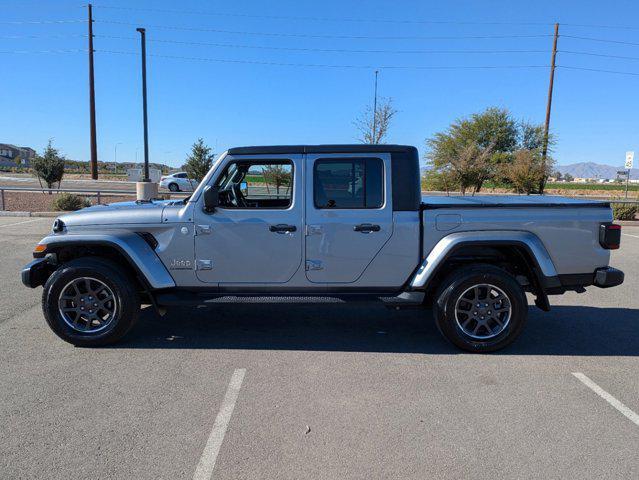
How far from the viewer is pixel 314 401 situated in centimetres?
356

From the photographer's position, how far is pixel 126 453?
113 inches

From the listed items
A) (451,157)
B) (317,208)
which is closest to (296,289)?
(317,208)

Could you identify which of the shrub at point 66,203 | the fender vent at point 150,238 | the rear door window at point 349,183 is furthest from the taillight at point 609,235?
the shrub at point 66,203

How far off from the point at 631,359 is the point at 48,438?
16.2 ft

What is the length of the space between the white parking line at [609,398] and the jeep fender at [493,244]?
2.90 ft

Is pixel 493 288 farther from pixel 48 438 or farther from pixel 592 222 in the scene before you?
pixel 48 438

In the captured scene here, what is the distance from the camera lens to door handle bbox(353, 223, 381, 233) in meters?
4.48

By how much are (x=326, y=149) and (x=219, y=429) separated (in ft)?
8.88

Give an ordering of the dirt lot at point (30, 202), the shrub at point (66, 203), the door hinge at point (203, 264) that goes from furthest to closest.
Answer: the dirt lot at point (30, 202), the shrub at point (66, 203), the door hinge at point (203, 264)

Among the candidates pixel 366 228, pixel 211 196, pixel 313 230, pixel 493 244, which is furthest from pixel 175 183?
pixel 493 244

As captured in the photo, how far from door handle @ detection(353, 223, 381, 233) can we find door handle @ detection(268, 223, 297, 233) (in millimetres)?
592

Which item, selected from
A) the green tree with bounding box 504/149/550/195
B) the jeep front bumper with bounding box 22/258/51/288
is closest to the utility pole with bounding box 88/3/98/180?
the green tree with bounding box 504/149/550/195

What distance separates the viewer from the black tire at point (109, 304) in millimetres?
4496

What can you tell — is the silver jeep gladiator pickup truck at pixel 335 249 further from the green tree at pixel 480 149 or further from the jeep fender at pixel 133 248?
the green tree at pixel 480 149
